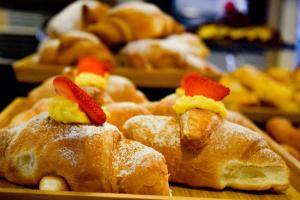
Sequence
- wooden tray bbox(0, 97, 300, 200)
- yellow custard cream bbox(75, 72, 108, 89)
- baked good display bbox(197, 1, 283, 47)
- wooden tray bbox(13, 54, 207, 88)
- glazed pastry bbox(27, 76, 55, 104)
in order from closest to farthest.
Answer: wooden tray bbox(0, 97, 300, 200)
yellow custard cream bbox(75, 72, 108, 89)
glazed pastry bbox(27, 76, 55, 104)
wooden tray bbox(13, 54, 207, 88)
baked good display bbox(197, 1, 283, 47)

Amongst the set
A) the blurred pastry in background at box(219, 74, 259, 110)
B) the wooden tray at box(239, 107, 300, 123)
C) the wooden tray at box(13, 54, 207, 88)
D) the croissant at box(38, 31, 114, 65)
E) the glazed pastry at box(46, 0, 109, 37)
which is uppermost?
the glazed pastry at box(46, 0, 109, 37)

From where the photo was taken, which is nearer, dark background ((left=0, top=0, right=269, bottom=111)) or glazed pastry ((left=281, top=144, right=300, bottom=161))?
glazed pastry ((left=281, top=144, right=300, bottom=161))

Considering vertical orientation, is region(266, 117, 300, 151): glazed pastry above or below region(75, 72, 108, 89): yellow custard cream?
below

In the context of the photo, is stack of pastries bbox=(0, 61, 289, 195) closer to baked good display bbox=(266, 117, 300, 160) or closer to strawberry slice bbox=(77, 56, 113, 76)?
strawberry slice bbox=(77, 56, 113, 76)

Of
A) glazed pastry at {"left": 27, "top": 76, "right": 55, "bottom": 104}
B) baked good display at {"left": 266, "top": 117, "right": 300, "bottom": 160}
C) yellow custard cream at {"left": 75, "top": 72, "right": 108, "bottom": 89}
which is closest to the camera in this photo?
yellow custard cream at {"left": 75, "top": 72, "right": 108, "bottom": 89}

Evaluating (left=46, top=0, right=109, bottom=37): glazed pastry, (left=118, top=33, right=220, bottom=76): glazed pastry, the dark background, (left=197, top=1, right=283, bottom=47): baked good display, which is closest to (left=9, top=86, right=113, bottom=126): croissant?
the dark background

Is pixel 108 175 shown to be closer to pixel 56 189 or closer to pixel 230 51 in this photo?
pixel 56 189

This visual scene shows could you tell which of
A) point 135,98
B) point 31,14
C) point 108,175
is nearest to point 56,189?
point 108,175
